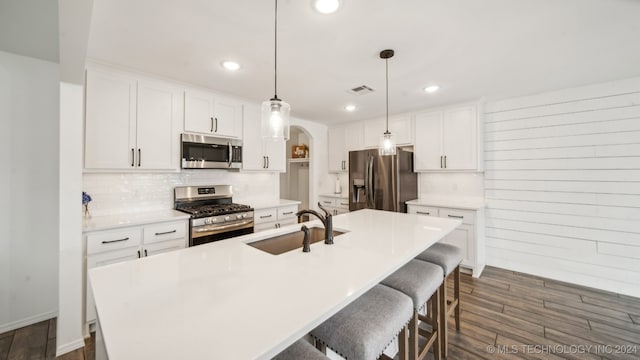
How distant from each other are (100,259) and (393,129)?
414 cm

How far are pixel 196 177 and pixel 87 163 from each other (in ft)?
3.56

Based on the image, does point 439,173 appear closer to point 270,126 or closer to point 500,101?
point 500,101

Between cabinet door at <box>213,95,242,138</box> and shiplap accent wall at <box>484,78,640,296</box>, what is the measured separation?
3.60 meters

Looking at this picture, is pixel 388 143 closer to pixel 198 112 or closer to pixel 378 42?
pixel 378 42

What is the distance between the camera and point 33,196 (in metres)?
2.29

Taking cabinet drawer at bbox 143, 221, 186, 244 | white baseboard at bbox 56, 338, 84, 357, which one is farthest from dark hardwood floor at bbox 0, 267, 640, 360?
cabinet drawer at bbox 143, 221, 186, 244

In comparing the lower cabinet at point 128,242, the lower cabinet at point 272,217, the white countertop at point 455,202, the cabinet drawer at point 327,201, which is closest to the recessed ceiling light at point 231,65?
the lower cabinet at point 128,242

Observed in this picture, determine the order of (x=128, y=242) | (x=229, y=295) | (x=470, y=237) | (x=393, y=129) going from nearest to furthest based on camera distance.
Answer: (x=229, y=295), (x=128, y=242), (x=470, y=237), (x=393, y=129)

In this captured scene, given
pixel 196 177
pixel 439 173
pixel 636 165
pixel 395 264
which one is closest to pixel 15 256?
pixel 196 177

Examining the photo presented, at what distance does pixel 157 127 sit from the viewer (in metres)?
2.70

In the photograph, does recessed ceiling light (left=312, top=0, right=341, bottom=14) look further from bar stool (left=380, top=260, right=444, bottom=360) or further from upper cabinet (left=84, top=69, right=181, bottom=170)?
upper cabinet (left=84, top=69, right=181, bottom=170)

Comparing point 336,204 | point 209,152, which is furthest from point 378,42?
point 336,204

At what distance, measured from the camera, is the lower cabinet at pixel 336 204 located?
4688mm

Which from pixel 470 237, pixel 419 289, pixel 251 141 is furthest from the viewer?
pixel 251 141
